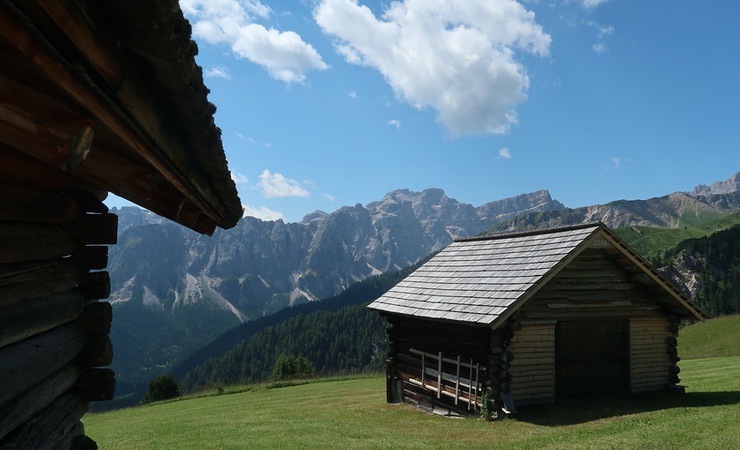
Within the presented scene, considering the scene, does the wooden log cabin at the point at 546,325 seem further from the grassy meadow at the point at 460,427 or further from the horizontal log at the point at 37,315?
the horizontal log at the point at 37,315

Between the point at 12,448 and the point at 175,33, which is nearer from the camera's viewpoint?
the point at 175,33

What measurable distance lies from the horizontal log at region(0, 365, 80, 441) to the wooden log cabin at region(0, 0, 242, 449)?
2 centimetres

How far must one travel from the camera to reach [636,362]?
18.1 metres

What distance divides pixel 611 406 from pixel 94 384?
49.4 feet

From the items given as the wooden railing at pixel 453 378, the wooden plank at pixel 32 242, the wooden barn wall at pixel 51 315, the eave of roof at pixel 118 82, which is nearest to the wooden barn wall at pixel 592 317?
the wooden railing at pixel 453 378

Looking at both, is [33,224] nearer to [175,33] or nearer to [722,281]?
[175,33]

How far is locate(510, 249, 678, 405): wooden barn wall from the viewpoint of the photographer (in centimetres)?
1638

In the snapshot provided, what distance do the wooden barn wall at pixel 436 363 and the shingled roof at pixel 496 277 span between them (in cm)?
85

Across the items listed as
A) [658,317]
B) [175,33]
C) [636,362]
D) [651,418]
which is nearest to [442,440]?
[651,418]

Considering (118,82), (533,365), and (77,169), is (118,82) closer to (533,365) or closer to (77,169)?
(77,169)

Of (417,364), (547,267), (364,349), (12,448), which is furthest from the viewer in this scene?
(364,349)

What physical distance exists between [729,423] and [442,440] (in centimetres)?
688

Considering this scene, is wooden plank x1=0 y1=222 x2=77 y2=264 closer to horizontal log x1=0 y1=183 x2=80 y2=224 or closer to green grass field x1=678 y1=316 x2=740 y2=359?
horizontal log x1=0 y1=183 x2=80 y2=224

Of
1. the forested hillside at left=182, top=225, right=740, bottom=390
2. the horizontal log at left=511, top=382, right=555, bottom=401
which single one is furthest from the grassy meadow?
the forested hillside at left=182, top=225, right=740, bottom=390
